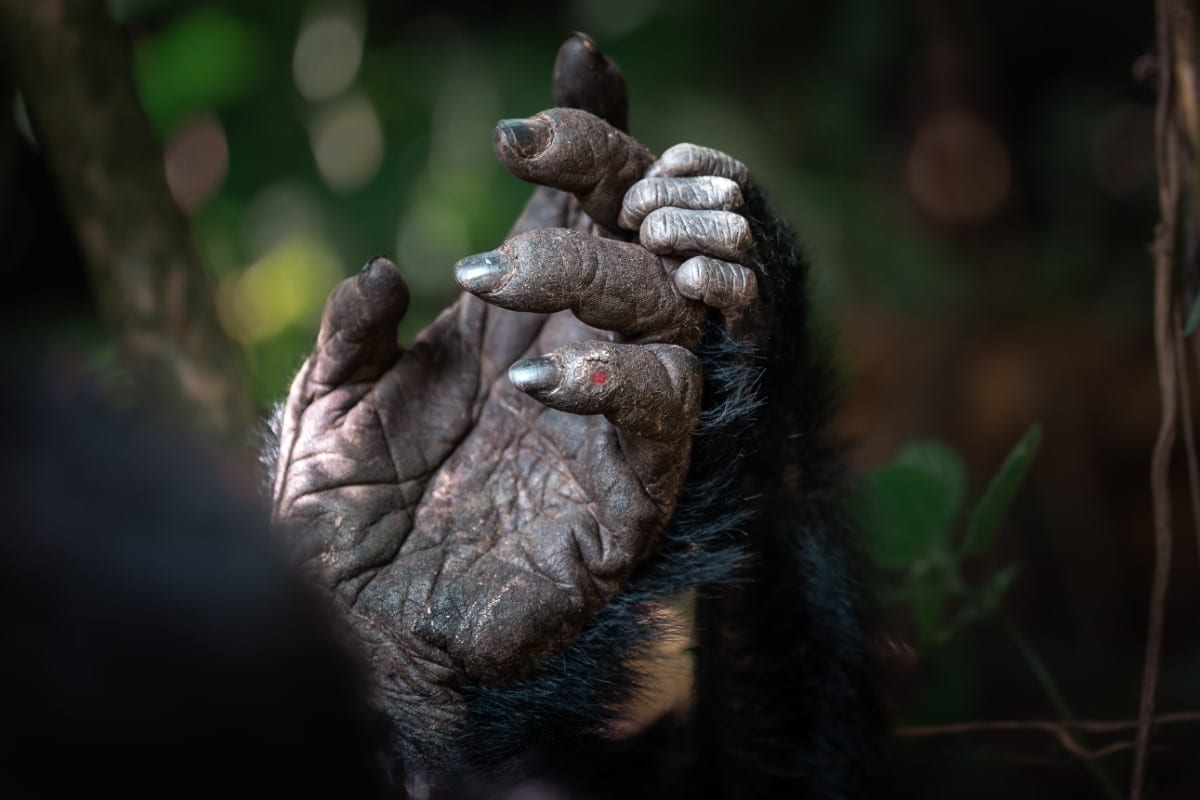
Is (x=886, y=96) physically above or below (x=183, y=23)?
below

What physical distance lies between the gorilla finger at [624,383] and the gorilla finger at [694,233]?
0.12m

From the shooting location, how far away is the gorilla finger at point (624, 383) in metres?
1.12

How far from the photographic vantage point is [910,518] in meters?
2.02

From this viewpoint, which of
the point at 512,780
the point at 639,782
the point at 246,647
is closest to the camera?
the point at 246,647

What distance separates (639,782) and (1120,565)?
11.9ft

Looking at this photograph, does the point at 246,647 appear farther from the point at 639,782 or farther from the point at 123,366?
the point at 123,366

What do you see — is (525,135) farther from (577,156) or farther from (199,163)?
(199,163)

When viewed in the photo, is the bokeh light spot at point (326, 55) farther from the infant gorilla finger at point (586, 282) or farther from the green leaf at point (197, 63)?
the infant gorilla finger at point (586, 282)

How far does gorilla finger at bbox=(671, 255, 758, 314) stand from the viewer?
1256 mm

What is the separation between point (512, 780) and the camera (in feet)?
4.87

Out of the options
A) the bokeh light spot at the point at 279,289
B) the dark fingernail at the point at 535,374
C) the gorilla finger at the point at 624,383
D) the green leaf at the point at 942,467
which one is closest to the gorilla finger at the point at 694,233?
the gorilla finger at the point at 624,383

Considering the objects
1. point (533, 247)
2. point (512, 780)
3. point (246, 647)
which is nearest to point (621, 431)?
point (533, 247)

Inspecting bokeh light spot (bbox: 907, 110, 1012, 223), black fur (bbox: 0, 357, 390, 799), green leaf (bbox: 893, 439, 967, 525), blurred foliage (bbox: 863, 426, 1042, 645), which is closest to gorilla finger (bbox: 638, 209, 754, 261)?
black fur (bbox: 0, 357, 390, 799)

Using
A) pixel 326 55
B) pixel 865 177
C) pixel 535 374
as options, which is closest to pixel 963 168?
pixel 865 177
